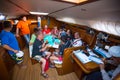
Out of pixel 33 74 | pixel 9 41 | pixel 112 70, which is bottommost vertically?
pixel 33 74

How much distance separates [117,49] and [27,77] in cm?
187

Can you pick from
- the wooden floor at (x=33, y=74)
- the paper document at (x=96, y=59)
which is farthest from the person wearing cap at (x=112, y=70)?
the wooden floor at (x=33, y=74)

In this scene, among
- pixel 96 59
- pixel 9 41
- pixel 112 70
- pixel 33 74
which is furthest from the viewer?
pixel 33 74

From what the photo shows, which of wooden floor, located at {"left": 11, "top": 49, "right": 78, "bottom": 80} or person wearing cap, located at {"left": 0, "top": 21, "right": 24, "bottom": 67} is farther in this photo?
wooden floor, located at {"left": 11, "top": 49, "right": 78, "bottom": 80}

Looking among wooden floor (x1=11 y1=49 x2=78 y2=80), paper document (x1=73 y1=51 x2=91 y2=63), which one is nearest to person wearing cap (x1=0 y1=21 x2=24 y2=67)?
wooden floor (x1=11 y1=49 x2=78 y2=80)

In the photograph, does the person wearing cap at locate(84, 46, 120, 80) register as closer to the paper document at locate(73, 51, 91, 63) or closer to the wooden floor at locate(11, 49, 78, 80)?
the paper document at locate(73, 51, 91, 63)

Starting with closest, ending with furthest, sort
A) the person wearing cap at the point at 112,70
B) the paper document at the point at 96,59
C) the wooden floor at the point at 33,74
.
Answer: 1. the person wearing cap at the point at 112,70
2. the paper document at the point at 96,59
3. the wooden floor at the point at 33,74

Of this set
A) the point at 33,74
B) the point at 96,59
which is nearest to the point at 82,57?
the point at 96,59

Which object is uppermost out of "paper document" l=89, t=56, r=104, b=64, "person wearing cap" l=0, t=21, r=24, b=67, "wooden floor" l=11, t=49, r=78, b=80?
"person wearing cap" l=0, t=21, r=24, b=67

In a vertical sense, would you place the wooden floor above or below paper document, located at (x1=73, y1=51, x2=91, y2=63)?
below

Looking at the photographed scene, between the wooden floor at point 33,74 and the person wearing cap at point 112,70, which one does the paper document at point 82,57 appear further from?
the wooden floor at point 33,74

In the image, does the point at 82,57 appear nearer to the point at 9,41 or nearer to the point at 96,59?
the point at 96,59

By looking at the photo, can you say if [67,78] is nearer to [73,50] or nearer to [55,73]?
[55,73]

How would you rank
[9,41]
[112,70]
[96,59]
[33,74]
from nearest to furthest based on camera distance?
[112,70] → [96,59] → [9,41] → [33,74]
